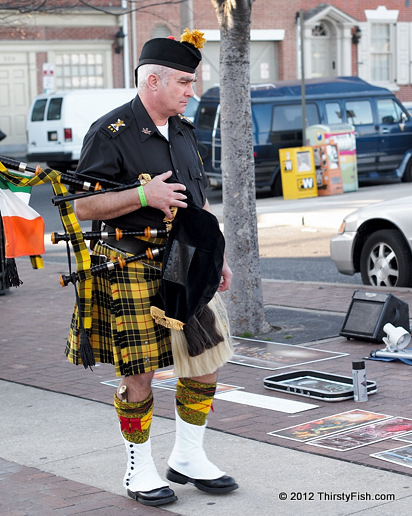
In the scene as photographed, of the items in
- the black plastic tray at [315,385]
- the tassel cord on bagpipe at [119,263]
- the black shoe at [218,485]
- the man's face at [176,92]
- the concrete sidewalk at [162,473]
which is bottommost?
the concrete sidewalk at [162,473]

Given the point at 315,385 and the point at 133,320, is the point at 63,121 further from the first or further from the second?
the point at 133,320

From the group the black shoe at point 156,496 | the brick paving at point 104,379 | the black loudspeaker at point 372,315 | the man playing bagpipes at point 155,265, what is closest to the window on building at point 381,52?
the brick paving at point 104,379

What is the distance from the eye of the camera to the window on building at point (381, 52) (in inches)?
1393

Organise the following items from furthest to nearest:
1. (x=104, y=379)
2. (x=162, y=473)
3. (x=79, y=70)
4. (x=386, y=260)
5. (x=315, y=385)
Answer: (x=79, y=70)
(x=386, y=260)
(x=104, y=379)
(x=315, y=385)
(x=162, y=473)

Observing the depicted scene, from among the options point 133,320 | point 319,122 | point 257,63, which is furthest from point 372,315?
point 257,63

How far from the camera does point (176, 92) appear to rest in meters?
4.28

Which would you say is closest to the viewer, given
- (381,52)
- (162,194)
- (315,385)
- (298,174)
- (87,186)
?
(162,194)

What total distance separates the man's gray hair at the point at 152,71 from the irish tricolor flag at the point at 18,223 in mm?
733

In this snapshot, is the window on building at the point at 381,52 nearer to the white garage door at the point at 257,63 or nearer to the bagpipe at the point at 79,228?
the white garage door at the point at 257,63

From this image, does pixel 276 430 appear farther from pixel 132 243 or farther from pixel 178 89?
pixel 178 89

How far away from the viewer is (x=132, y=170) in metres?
4.30

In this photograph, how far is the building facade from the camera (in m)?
29.6

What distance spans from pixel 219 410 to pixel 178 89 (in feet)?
7.08

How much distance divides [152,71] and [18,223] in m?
0.91
